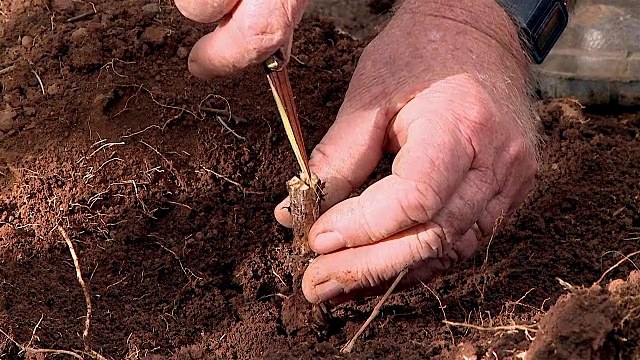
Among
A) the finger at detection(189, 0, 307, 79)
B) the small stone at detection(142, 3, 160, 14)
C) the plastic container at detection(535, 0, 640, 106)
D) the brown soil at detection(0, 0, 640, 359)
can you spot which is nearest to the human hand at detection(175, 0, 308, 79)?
the finger at detection(189, 0, 307, 79)

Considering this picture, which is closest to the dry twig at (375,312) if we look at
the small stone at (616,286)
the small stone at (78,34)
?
the small stone at (616,286)

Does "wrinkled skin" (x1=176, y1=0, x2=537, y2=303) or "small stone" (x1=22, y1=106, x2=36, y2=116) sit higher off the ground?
"wrinkled skin" (x1=176, y1=0, x2=537, y2=303)

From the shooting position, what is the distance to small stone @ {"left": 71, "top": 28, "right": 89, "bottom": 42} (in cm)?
247

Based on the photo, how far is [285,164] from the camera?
2.45 m

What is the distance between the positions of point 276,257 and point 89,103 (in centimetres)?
67

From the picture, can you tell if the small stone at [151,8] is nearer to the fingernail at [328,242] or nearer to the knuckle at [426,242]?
the fingernail at [328,242]

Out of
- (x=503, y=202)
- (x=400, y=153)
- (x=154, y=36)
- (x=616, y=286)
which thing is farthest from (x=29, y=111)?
(x=616, y=286)

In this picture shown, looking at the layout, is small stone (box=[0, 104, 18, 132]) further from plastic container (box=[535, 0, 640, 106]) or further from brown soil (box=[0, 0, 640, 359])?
plastic container (box=[535, 0, 640, 106])

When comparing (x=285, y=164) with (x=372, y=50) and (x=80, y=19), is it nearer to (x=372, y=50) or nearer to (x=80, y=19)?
(x=372, y=50)

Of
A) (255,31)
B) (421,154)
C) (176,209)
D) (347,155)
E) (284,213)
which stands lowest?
(176,209)

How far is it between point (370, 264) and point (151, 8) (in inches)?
47.6

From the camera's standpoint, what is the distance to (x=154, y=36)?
2.53m

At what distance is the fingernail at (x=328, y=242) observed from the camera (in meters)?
1.89

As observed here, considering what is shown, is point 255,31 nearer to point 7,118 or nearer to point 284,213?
point 284,213
